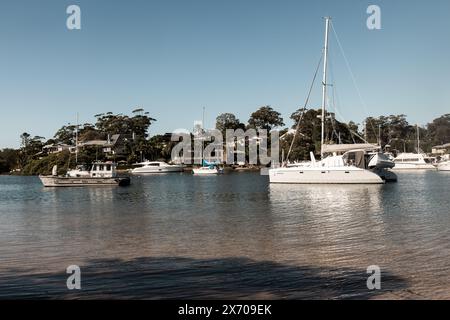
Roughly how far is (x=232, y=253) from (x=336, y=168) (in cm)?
3519

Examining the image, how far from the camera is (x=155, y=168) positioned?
108375mm

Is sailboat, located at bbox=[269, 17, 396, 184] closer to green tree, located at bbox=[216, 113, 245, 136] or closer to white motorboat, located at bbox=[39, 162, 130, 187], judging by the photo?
white motorboat, located at bbox=[39, 162, 130, 187]

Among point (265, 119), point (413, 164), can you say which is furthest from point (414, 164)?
point (265, 119)

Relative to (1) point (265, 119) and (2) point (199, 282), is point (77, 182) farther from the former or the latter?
(1) point (265, 119)

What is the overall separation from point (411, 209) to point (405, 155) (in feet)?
287

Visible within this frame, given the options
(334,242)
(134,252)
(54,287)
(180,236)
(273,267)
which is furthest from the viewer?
(180,236)

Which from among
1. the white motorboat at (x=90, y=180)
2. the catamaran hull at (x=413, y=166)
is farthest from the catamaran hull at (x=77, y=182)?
the catamaran hull at (x=413, y=166)

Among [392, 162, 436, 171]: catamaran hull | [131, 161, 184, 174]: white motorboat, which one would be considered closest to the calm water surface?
[131, 161, 184, 174]: white motorboat

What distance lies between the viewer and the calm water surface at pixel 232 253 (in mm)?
10188

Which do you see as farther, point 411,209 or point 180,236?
point 411,209

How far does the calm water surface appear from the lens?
1019 cm

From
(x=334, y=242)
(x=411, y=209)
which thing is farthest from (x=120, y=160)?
(x=334, y=242)

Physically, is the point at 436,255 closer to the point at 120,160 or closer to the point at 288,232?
the point at 288,232
